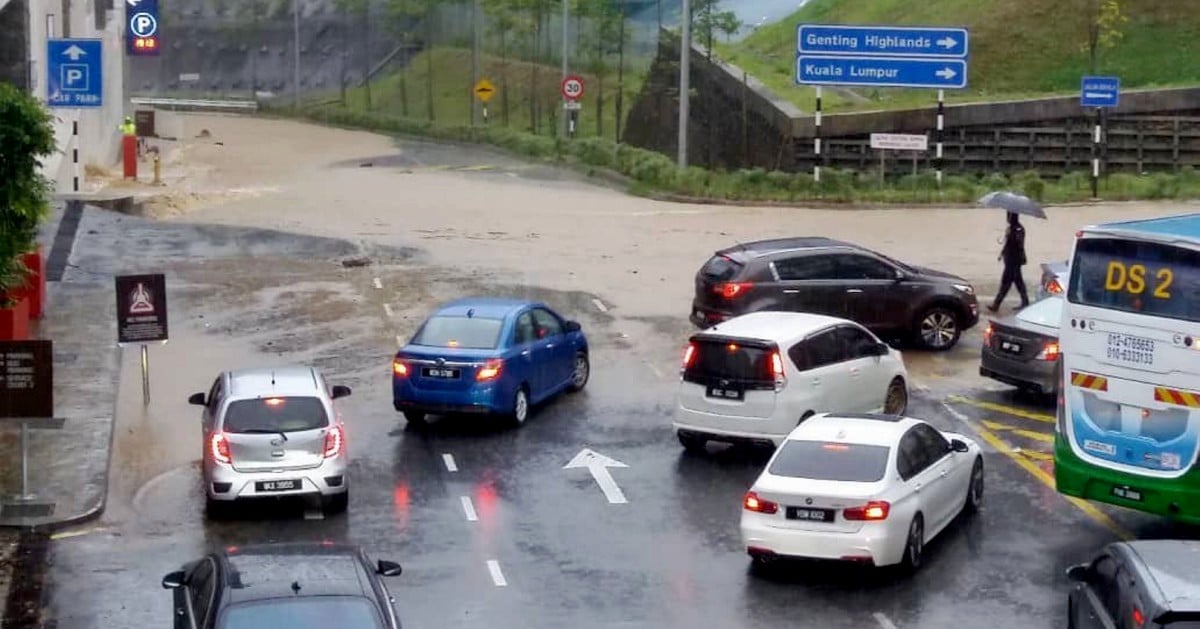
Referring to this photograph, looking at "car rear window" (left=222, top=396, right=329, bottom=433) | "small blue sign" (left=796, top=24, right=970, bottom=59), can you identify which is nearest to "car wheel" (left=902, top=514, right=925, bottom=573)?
"car rear window" (left=222, top=396, right=329, bottom=433)

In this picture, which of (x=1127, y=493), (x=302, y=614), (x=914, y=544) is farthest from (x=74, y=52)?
(x=302, y=614)

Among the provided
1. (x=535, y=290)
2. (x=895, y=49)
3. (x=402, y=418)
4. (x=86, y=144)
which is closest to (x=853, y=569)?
(x=402, y=418)

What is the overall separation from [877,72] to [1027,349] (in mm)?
23146

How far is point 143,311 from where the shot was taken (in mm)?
23578

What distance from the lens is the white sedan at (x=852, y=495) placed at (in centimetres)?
1611

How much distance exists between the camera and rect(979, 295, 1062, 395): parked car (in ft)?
76.9

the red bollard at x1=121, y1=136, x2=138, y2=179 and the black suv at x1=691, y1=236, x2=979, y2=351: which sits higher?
the red bollard at x1=121, y1=136, x2=138, y2=179

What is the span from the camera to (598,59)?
7225cm

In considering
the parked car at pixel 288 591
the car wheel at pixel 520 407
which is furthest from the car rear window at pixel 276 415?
the parked car at pixel 288 591

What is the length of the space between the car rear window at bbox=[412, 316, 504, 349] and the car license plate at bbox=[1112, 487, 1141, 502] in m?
8.32

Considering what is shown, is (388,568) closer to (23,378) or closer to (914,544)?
(914,544)

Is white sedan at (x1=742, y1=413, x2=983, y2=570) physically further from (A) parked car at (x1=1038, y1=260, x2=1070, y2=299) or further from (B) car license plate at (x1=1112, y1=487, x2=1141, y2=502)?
(A) parked car at (x1=1038, y1=260, x2=1070, y2=299)

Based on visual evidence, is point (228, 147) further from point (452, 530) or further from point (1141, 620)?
point (1141, 620)

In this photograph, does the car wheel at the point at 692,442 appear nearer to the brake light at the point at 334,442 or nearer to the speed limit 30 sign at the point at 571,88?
the brake light at the point at 334,442
